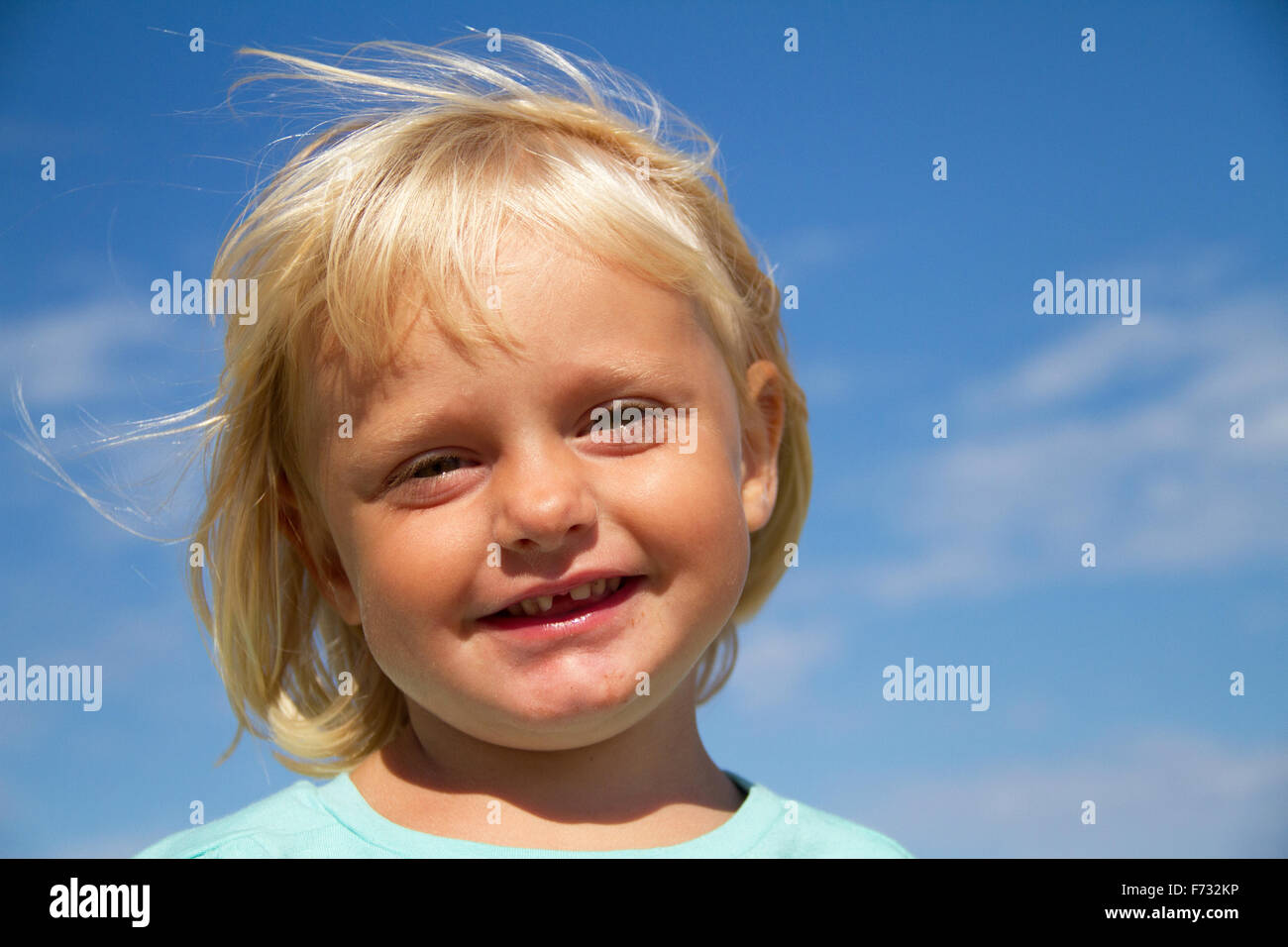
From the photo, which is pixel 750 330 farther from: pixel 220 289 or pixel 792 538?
pixel 220 289

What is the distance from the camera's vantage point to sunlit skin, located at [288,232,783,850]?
97.1 inches

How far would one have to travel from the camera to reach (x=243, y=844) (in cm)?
274

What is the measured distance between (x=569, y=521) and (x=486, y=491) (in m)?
0.21

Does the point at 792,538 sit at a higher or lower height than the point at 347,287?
lower

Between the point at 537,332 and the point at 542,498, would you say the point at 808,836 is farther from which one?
the point at 537,332

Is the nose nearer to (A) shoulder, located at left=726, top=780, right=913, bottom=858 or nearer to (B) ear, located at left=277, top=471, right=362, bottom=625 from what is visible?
(B) ear, located at left=277, top=471, right=362, bottom=625

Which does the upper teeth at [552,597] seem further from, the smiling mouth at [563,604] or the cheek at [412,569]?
the cheek at [412,569]

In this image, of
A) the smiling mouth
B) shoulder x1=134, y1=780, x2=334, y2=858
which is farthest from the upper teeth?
shoulder x1=134, y1=780, x2=334, y2=858

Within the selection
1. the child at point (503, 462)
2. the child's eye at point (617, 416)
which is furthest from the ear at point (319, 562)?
the child's eye at point (617, 416)

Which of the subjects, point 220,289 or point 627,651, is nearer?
point 627,651

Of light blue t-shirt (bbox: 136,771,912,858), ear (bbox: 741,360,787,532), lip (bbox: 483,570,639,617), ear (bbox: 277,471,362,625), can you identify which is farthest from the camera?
ear (bbox: 741,360,787,532)

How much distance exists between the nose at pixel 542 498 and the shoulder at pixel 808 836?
38.4 inches
